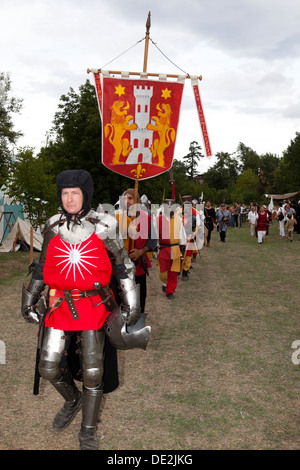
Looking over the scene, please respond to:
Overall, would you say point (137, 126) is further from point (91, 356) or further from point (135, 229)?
point (91, 356)

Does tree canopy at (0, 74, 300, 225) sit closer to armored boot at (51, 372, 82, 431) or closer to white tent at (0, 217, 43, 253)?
white tent at (0, 217, 43, 253)

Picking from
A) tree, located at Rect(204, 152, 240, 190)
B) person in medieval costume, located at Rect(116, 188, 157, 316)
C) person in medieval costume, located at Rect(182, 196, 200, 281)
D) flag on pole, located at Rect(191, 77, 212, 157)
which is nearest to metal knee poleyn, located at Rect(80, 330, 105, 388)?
person in medieval costume, located at Rect(116, 188, 157, 316)

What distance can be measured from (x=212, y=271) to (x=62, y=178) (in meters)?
9.13

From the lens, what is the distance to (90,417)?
3094 mm

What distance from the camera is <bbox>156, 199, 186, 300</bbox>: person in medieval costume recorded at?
8.23 metres

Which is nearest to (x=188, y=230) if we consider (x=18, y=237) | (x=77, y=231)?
(x=18, y=237)

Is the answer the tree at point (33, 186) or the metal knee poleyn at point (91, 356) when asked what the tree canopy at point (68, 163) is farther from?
the metal knee poleyn at point (91, 356)

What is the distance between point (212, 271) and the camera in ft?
38.7

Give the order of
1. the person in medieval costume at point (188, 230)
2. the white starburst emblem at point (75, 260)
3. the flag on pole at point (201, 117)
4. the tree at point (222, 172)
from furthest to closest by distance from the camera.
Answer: the tree at point (222, 172), the person in medieval costume at point (188, 230), the flag on pole at point (201, 117), the white starburst emblem at point (75, 260)

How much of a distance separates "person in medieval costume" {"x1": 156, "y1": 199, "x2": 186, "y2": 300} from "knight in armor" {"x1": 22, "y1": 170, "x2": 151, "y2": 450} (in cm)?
497

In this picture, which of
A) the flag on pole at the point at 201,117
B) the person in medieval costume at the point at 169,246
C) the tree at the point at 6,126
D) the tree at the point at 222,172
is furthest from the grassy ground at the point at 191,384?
the tree at the point at 222,172

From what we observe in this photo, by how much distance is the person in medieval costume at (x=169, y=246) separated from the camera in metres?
8.23

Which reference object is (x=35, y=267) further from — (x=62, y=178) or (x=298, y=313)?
(x=298, y=313)

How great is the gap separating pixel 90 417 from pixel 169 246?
5411 mm
